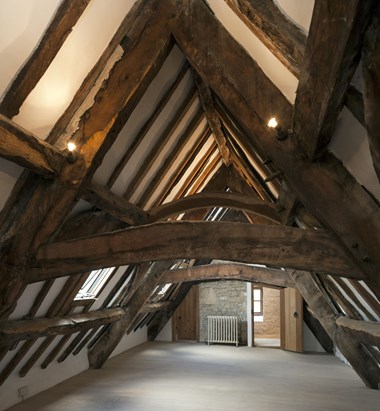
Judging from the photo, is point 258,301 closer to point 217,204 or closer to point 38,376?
point 38,376

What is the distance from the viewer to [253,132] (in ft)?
8.98

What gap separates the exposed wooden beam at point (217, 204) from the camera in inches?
181

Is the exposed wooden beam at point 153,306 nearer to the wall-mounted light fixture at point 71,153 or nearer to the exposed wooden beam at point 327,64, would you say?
the wall-mounted light fixture at point 71,153

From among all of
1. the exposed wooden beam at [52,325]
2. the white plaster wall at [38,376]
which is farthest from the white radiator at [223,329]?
the exposed wooden beam at [52,325]

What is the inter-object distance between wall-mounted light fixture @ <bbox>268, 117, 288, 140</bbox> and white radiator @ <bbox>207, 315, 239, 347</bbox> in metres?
8.23

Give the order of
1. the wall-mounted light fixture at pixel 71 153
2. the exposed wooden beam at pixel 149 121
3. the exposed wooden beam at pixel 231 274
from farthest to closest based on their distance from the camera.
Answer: the exposed wooden beam at pixel 231 274 < the exposed wooden beam at pixel 149 121 < the wall-mounted light fixture at pixel 71 153

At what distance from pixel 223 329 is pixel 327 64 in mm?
9239

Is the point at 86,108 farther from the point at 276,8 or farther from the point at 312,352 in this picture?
the point at 312,352

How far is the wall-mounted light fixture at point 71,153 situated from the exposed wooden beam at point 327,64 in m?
1.58

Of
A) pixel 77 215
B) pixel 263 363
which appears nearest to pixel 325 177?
pixel 77 215

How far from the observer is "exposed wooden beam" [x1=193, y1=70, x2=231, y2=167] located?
4008 millimetres

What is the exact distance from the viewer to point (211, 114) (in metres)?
4.56

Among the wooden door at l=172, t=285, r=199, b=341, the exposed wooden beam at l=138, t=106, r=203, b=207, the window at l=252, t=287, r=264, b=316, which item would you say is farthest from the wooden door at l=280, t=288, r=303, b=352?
the exposed wooden beam at l=138, t=106, r=203, b=207

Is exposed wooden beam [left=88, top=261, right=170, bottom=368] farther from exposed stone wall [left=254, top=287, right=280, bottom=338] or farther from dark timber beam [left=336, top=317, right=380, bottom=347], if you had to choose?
exposed stone wall [left=254, top=287, right=280, bottom=338]
